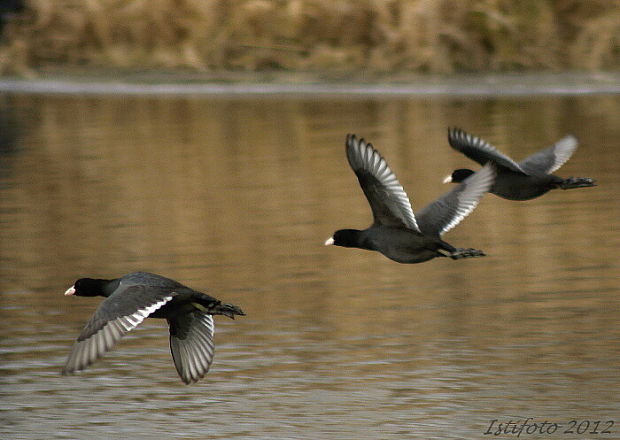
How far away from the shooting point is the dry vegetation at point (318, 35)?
27156mm

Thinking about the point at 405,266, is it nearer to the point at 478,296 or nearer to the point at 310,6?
the point at 478,296

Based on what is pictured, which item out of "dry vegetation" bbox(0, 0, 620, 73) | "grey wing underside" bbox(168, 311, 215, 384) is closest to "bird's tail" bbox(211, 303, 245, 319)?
"grey wing underside" bbox(168, 311, 215, 384)

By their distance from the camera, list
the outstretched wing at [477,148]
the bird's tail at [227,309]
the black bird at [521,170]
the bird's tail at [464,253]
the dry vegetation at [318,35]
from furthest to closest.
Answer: the dry vegetation at [318,35] → the black bird at [521,170] → the outstretched wing at [477,148] → the bird's tail at [464,253] → the bird's tail at [227,309]

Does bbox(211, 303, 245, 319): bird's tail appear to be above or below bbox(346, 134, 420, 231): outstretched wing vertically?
below

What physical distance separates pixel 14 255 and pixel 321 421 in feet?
20.9

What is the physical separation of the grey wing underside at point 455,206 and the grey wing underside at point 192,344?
1.42 m

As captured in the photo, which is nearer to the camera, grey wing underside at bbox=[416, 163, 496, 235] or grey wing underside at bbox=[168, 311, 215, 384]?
grey wing underside at bbox=[168, 311, 215, 384]

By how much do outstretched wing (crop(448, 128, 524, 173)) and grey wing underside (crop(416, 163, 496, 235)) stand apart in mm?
97

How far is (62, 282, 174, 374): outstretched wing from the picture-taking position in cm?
864

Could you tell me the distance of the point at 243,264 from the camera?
1467 cm

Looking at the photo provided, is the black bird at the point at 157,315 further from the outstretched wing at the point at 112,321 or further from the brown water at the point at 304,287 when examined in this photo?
the brown water at the point at 304,287

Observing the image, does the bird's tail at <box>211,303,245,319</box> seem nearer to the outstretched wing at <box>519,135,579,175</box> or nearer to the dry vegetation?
the outstretched wing at <box>519,135,579,175</box>

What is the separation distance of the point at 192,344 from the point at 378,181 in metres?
1.38

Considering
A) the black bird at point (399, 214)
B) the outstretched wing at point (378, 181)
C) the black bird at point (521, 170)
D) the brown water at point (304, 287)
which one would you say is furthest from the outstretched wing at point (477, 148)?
the brown water at point (304, 287)
